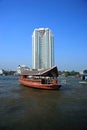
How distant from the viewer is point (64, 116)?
40.1ft

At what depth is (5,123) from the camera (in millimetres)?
10281

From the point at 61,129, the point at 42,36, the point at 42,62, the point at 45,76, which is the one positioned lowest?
the point at 61,129

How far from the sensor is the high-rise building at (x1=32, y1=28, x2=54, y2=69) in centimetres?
11594

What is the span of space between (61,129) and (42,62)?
353 feet

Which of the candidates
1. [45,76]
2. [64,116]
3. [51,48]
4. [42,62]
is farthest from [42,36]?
[64,116]

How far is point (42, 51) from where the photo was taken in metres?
117

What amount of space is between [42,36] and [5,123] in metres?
117

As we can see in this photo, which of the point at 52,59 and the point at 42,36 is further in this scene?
the point at 42,36

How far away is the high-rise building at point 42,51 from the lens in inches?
4564

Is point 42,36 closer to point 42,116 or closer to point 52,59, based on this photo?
point 52,59

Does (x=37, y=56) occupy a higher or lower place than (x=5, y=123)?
higher

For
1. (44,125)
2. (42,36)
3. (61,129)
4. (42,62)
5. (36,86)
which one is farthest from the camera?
(42,36)

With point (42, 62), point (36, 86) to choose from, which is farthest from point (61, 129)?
point (42, 62)

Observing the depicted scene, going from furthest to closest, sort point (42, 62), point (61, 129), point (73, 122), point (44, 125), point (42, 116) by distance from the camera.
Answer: point (42, 62) < point (42, 116) < point (73, 122) < point (44, 125) < point (61, 129)
